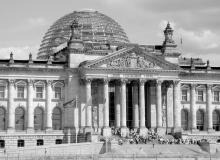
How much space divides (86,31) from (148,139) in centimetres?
3035

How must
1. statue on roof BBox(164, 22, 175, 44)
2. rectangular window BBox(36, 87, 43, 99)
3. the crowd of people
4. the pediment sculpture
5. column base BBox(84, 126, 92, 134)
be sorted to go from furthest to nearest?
statue on roof BBox(164, 22, 175, 44)
rectangular window BBox(36, 87, 43, 99)
the pediment sculpture
column base BBox(84, 126, 92, 134)
the crowd of people

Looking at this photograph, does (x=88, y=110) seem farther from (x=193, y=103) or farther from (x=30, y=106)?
(x=193, y=103)

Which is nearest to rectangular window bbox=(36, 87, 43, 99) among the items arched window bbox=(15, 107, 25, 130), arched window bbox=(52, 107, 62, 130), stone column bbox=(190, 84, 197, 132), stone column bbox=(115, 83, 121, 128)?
arched window bbox=(52, 107, 62, 130)

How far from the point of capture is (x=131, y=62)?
113 metres

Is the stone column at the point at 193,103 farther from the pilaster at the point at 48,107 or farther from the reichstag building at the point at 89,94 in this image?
the pilaster at the point at 48,107

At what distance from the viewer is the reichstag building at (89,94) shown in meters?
111

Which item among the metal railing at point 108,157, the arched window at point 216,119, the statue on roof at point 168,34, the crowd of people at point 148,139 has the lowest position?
the metal railing at point 108,157

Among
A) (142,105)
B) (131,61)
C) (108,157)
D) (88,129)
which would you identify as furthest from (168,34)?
(108,157)

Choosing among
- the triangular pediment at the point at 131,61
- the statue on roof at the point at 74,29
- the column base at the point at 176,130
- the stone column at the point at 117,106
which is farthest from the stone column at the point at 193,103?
the statue on roof at the point at 74,29

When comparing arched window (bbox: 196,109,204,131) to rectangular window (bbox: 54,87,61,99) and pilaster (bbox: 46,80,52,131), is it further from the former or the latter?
pilaster (bbox: 46,80,52,131)

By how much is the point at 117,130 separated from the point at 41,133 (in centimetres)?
1195

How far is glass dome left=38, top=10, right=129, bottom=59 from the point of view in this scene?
130625mm

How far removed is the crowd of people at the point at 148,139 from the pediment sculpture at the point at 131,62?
1026 cm

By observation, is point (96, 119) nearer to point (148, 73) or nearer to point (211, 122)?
point (148, 73)
